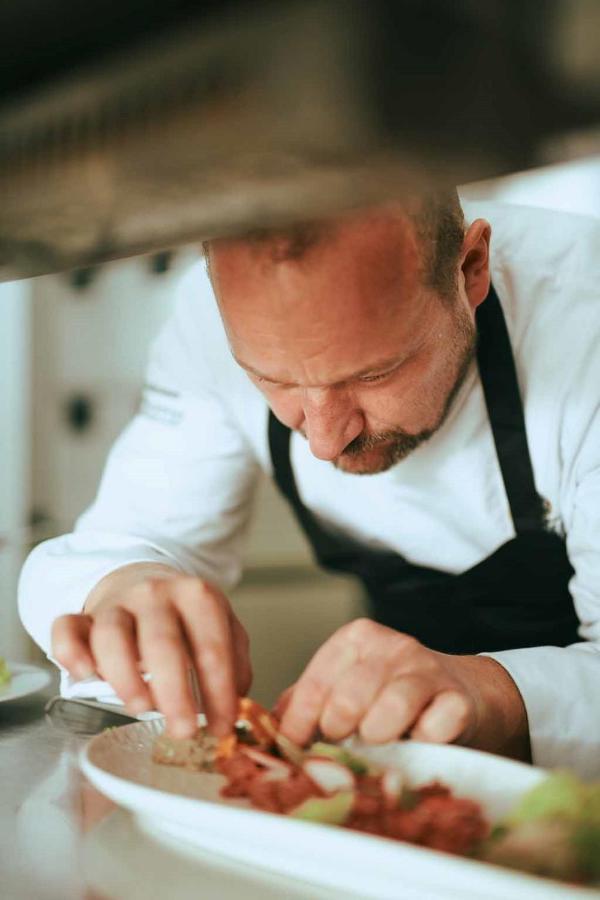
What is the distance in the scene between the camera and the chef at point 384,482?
57cm

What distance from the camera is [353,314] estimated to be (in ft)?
2.17

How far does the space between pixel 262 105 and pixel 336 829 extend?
0.29 meters

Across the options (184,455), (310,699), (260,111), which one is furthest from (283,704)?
(184,455)

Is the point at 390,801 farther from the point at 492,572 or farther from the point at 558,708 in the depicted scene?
the point at 492,572

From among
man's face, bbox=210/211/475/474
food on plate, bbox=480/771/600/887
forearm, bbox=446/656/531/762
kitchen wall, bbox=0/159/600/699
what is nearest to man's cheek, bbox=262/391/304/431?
man's face, bbox=210/211/475/474

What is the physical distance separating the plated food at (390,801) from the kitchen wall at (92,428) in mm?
1594

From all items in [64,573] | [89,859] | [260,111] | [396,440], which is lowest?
[89,859]

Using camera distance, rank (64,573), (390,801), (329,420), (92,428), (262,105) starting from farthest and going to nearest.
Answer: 1. (92,428)
2. (64,573)
3. (329,420)
4. (390,801)
5. (262,105)

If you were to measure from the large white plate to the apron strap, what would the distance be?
1.37ft

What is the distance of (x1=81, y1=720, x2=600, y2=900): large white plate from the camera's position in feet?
1.16

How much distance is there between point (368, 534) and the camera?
3.46 ft

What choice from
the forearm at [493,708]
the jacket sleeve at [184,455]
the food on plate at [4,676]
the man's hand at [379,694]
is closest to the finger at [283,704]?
the man's hand at [379,694]

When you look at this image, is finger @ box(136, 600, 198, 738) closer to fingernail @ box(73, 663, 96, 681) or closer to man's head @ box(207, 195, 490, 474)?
fingernail @ box(73, 663, 96, 681)

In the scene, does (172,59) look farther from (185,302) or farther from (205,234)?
(185,302)
